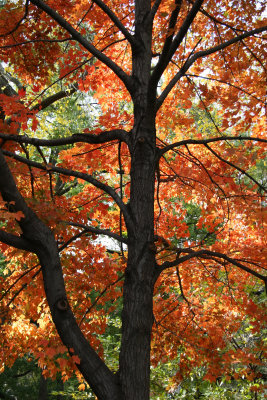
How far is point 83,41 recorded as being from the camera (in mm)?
3240

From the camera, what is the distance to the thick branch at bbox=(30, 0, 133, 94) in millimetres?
2996

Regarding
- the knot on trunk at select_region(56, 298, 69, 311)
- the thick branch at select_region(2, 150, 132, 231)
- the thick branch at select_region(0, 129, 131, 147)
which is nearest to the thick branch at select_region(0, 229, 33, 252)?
the knot on trunk at select_region(56, 298, 69, 311)

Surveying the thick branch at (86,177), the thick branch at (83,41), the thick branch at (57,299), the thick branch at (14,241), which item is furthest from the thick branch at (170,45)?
the thick branch at (14,241)

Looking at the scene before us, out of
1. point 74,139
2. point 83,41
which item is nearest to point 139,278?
point 74,139

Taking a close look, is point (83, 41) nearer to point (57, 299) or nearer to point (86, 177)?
point (86, 177)

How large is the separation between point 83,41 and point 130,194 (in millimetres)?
1584

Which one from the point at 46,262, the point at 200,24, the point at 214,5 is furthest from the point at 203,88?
the point at 46,262

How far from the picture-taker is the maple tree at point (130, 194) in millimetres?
2850

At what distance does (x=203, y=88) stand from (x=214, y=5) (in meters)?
1.72

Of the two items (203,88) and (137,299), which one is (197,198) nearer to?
(203,88)

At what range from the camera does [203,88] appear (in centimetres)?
430

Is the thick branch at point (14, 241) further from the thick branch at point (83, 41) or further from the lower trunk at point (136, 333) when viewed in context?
the thick branch at point (83, 41)

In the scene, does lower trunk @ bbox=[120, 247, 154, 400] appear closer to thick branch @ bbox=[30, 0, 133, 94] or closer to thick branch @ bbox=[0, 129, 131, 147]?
thick branch @ bbox=[0, 129, 131, 147]

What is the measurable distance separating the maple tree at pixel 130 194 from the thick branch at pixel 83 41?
2cm
